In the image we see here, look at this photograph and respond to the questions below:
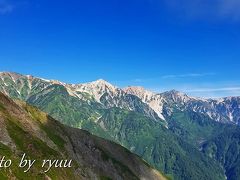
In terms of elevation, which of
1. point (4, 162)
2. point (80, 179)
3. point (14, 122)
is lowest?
point (80, 179)

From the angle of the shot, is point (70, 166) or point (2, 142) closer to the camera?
point (2, 142)

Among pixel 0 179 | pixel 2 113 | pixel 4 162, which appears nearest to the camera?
pixel 0 179

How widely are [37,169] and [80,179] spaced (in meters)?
38.6

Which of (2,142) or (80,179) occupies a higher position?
(2,142)

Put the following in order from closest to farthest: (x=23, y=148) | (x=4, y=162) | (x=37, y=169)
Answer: (x=4, y=162) → (x=37, y=169) → (x=23, y=148)

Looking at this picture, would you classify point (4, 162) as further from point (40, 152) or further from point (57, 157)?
point (57, 157)

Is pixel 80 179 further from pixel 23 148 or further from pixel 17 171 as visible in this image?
pixel 17 171

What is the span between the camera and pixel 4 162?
14588 centimetres

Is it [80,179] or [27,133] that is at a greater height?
[27,133]

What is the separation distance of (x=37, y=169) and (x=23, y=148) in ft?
54.0

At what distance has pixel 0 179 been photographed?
13488 cm

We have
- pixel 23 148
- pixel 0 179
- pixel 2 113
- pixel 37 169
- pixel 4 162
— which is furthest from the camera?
pixel 2 113

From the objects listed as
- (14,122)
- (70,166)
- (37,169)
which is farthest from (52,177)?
(14,122)

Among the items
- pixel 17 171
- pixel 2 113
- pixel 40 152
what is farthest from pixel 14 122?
pixel 17 171
